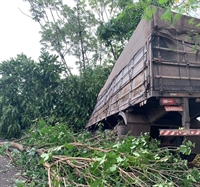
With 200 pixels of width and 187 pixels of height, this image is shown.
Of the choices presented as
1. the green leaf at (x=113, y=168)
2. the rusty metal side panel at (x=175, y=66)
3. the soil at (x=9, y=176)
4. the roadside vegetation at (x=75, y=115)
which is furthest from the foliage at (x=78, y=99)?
the green leaf at (x=113, y=168)

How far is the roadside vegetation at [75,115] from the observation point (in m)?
2.38

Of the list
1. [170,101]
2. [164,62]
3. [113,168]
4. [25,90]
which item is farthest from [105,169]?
[25,90]

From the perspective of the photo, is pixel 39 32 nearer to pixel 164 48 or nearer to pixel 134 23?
pixel 134 23

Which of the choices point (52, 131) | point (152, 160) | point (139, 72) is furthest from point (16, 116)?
point (152, 160)

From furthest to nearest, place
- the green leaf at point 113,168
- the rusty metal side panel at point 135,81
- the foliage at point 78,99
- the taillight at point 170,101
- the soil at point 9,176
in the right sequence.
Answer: the foliage at point 78,99
the rusty metal side panel at point 135,81
the taillight at point 170,101
the soil at point 9,176
the green leaf at point 113,168

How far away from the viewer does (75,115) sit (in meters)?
12.5

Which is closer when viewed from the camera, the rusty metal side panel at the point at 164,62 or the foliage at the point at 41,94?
the rusty metal side panel at the point at 164,62

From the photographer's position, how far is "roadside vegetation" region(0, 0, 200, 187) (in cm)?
238

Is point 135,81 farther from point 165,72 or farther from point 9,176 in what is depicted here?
point 9,176

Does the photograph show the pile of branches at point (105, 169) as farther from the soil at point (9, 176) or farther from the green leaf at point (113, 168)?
the soil at point (9, 176)

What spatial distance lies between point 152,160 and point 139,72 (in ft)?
7.44

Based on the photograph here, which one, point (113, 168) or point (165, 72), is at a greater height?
point (165, 72)

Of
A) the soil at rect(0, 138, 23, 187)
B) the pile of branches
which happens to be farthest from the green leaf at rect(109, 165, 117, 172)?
the soil at rect(0, 138, 23, 187)

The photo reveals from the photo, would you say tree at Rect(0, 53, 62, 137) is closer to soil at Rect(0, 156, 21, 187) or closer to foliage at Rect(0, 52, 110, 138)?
foliage at Rect(0, 52, 110, 138)
